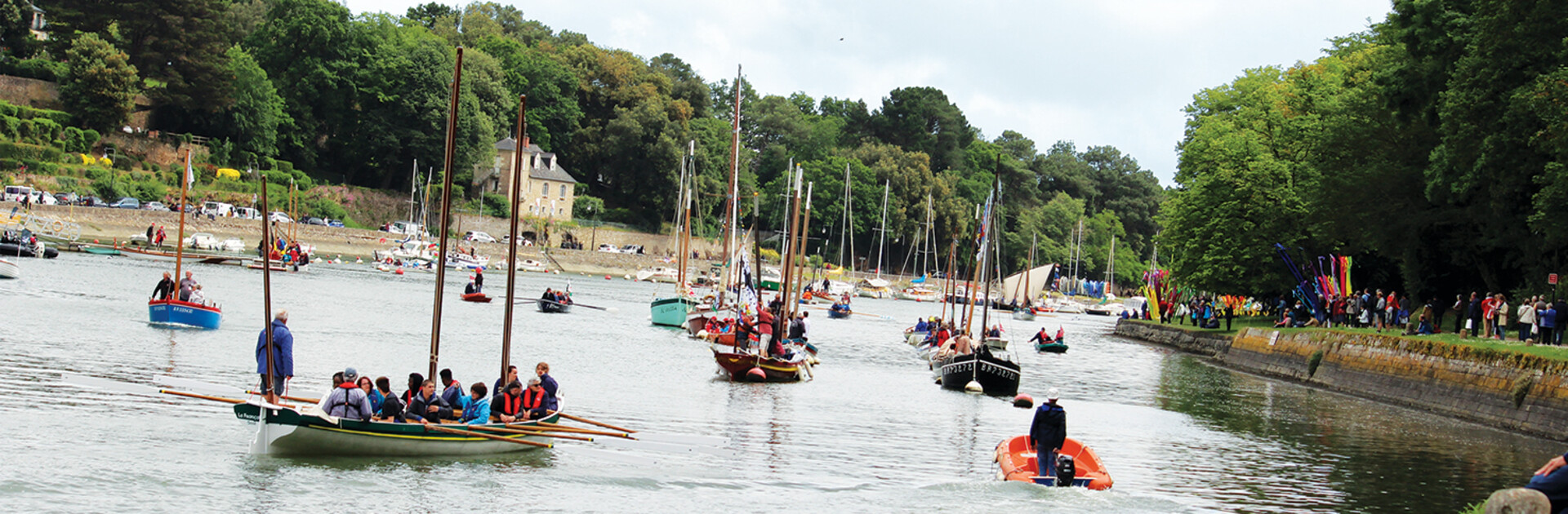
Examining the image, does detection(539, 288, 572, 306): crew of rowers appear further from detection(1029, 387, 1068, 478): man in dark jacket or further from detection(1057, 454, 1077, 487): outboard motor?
detection(1057, 454, 1077, 487): outboard motor

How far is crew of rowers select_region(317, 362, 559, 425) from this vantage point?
2012 centimetres

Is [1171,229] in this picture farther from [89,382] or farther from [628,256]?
[628,256]

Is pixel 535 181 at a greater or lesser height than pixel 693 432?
greater

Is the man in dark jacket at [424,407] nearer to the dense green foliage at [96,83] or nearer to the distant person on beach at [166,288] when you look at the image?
the distant person on beach at [166,288]

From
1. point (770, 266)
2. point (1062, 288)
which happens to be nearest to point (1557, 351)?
point (770, 266)

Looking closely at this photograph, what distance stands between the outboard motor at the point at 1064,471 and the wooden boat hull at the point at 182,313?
30169 mm

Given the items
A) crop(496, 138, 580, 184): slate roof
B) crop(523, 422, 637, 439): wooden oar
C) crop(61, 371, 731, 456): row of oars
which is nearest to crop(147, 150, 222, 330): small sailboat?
crop(61, 371, 731, 456): row of oars

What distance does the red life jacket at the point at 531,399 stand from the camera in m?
22.6

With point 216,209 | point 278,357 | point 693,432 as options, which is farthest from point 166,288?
point 216,209

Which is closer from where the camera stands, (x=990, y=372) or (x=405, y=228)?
(x=990, y=372)

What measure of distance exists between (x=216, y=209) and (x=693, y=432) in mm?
75780

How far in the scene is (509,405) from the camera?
22.3 metres

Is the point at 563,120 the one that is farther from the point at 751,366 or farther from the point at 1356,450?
the point at 1356,450

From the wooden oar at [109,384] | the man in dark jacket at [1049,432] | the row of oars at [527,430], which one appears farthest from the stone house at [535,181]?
the man in dark jacket at [1049,432]
